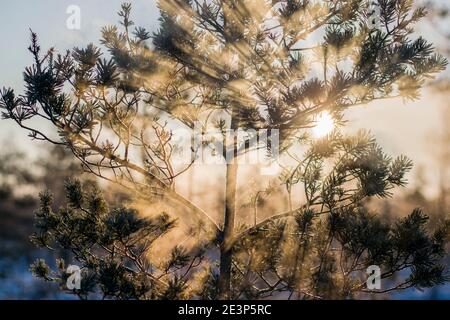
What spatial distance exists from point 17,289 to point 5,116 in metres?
17.0

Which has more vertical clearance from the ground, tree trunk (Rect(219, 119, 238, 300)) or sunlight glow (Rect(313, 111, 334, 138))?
sunlight glow (Rect(313, 111, 334, 138))

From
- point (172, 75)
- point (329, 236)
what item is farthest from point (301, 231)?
point (172, 75)

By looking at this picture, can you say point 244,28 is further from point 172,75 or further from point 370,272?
point 370,272

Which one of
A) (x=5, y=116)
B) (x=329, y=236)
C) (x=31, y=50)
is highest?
(x=31, y=50)

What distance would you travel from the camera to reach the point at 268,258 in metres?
4.15

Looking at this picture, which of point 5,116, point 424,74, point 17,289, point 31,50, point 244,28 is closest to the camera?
point 31,50

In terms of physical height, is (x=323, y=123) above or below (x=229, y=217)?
above

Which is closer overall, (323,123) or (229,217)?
(323,123)

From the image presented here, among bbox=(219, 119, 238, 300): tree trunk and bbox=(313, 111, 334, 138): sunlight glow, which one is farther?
bbox=(219, 119, 238, 300): tree trunk

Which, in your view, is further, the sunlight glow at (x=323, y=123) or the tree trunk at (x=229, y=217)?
the tree trunk at (x=229, y=217)

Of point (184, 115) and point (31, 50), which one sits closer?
point (31, 50)

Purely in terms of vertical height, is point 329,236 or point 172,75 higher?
point 172,75

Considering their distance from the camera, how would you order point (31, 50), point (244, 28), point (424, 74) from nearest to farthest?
point (31, 50), point (424, 74), point (244, 28)

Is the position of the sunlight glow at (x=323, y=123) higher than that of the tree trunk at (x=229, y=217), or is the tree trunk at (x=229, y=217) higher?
the sunlight glow at (x=323, y=123)
